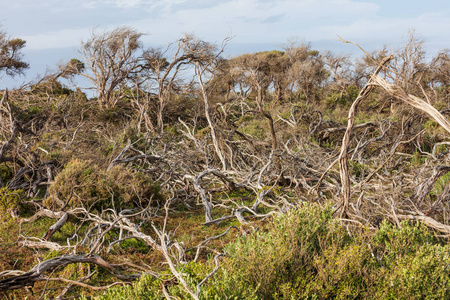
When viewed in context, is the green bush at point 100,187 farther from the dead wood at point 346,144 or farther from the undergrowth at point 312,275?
the dead wood at point 346,144

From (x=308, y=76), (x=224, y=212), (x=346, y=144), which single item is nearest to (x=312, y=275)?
(x=346, y=144)

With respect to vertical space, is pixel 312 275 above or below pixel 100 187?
above

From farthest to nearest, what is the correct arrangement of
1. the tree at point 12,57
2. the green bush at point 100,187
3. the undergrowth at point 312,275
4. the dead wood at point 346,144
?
the tree at point 12,57, the green bush at point 100,187, the dead wood at point 346,144, the undergrowth at point 312,275

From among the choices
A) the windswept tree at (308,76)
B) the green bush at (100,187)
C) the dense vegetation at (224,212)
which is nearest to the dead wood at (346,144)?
the dense vegetation at (224,212)

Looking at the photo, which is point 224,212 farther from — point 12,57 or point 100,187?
point 12,57

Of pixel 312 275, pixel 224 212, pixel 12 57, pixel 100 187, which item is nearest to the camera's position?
pixel 312 275

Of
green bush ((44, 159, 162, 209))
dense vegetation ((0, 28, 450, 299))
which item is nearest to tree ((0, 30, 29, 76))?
dense vegetation ((0, 28, 450, 299))

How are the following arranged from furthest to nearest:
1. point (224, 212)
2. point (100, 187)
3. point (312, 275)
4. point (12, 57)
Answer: point (12, 57), point (224, 212), point (100, 187), point (312, 275)

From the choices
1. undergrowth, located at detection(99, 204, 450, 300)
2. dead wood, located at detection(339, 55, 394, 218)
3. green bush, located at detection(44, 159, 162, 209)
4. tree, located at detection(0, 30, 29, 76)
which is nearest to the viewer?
undergrowth, located at detection(99, 204, 450, 300)

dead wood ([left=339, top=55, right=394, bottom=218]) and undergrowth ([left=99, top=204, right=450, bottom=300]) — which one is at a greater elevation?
dead wood ([left=339, top=55, right=394, bottom=218])

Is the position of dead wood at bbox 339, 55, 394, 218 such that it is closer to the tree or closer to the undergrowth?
the undergrowth

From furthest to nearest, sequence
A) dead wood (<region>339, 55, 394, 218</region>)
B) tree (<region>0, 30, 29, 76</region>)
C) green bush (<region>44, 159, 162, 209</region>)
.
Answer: tree (<region>0, 30, 29, 76</region>)
green bush (<region>44, 159, 162, 209</region>)
dead wood (<region>339, 55, 394, 218</region>)

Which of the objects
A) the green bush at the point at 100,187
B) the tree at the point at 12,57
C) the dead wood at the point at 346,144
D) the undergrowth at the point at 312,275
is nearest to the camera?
the undergrowth at the point at 312,275

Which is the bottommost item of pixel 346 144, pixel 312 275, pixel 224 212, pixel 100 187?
pixel 224 212
